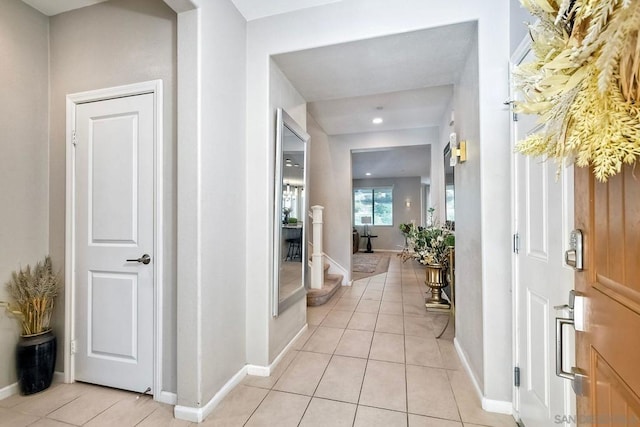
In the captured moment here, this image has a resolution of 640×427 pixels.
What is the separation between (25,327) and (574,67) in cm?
321

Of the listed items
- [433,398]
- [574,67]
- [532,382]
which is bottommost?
[433,398]

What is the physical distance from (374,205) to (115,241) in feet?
32.5

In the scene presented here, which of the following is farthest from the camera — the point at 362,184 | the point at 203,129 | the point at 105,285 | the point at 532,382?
the point at 362,184

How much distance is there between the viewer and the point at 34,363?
192 cm

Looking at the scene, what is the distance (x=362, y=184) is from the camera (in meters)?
11.2

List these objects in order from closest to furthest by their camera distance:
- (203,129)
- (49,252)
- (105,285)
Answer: (203,129), (105,285), (49,252)

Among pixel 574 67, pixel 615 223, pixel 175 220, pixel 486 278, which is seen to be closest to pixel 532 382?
pixel 486 278

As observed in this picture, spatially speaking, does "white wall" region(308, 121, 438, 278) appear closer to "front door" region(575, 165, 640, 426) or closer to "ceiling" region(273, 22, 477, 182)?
"ceiling" region(273, 22, 477, 182)

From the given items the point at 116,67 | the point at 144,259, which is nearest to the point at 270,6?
the point at 116,67

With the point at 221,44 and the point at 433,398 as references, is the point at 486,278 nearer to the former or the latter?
the point at 433,398

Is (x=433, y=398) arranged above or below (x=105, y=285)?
below

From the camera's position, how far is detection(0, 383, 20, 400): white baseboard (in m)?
1.87

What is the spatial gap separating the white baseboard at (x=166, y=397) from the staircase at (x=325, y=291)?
221 centimetres

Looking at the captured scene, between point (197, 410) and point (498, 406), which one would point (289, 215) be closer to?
point (197, 410)
